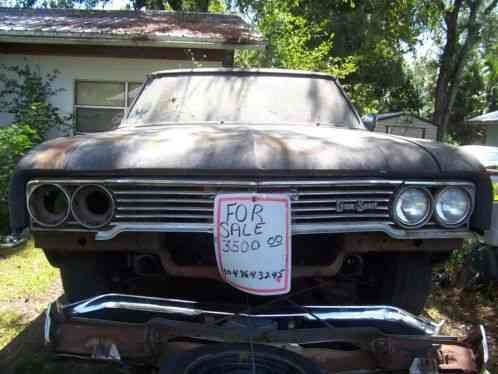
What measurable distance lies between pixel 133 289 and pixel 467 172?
1917mm

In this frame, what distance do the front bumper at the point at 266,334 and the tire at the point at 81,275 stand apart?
33 cm

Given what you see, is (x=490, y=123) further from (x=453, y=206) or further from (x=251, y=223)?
(x=251, y=223)

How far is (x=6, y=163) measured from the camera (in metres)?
6.62

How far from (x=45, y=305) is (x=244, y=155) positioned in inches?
110

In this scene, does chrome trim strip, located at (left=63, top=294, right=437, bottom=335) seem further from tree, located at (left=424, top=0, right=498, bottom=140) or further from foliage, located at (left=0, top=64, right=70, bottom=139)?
tree, located at (left=424, top=0, right=498, bottom=140)

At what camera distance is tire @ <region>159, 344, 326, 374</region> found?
198 cm

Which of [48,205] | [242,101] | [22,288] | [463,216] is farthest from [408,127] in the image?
[48,205]

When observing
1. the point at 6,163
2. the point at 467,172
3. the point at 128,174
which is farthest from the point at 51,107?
the point at 467,172

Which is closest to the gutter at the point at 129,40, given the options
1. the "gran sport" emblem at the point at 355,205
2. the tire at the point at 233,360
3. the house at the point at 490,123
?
the "gran sport" emblem at the point at 355,205

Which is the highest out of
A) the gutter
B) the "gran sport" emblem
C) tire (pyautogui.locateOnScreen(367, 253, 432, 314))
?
the gutter

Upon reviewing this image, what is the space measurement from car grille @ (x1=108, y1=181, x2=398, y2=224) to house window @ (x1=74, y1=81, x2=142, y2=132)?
7235mm

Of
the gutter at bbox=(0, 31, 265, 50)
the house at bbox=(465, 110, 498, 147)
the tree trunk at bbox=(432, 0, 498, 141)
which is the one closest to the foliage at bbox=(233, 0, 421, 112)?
the tree trunk at bbox=(432, 0, 498, 141)

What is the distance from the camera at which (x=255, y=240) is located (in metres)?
2.06

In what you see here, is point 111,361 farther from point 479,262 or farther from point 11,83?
point 11,83
